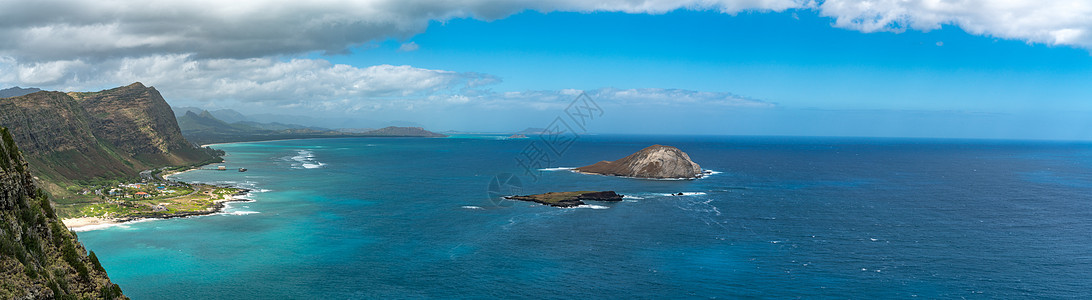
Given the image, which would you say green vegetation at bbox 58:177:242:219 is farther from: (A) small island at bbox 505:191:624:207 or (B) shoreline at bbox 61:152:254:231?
(A) small island at bbox 505:191:624:207

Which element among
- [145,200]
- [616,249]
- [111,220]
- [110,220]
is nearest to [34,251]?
[616,249]

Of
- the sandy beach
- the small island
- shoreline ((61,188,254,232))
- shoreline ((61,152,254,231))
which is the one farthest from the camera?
the small island

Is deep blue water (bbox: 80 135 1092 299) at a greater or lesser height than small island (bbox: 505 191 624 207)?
lesser

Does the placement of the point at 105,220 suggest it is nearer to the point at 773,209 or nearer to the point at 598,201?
the point at 598,201

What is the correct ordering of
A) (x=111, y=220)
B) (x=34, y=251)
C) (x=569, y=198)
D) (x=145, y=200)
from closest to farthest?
(x=34, y=251)
(x=111, y=220)
(x=145, y=200)
(x=569, y=198)

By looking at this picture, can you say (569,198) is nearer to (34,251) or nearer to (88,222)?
(88,222)

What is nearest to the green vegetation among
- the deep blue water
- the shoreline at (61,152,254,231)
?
→ the shoreline at (61,152,254,231)

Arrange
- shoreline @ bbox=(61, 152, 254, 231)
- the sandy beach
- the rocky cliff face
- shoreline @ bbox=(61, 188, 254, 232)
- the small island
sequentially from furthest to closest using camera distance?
the small island
shoreline @ bbox=(61, 152, 254, 231)
shoreline @ bbox=(61, 188, 254, 232)
the sandy beach
the rocky cliff face

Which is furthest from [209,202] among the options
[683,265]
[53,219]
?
[683,265]
